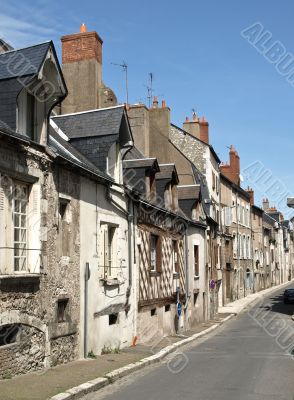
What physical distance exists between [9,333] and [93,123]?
6.76 meters

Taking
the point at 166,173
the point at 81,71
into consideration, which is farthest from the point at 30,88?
the point at 166,173

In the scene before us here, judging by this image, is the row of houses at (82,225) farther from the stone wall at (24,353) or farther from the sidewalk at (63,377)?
the sidewalk at (63,377)

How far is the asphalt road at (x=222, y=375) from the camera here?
8562mm

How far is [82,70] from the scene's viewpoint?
1898 cm

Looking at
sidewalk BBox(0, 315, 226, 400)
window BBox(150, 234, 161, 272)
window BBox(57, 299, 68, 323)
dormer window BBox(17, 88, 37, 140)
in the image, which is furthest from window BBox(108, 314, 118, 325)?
dormer window BBox(17, 88, 37, 140)

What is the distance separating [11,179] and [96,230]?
13.1 feet

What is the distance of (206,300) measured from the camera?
26.0 meters

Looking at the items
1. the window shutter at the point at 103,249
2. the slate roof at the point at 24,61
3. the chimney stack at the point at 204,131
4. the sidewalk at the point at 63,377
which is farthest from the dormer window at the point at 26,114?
the chimney stack at the point at 204,131

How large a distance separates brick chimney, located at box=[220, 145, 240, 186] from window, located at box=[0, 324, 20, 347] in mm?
33318

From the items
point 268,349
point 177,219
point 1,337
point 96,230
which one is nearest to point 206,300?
point 177,219

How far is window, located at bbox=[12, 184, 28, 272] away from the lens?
9.49 metres

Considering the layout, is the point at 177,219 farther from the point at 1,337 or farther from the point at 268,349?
the point at 1,337

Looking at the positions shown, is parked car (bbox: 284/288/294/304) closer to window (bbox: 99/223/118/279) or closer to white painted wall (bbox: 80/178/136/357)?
white painted wall (bbox: 80/178/136/357)

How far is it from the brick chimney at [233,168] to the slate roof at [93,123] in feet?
91.1
